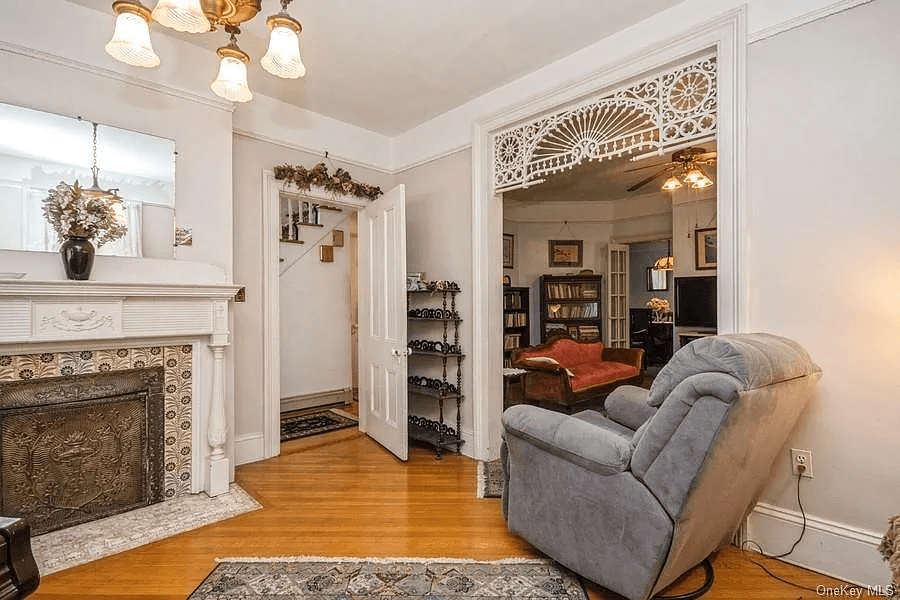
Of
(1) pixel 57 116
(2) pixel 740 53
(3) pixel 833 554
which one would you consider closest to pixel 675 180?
(2) pixel 740 53

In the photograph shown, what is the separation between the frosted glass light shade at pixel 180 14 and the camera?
151 cm

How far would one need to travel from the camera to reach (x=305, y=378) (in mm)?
5332

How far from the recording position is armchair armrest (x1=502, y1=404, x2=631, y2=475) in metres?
1.73

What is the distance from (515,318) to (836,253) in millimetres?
5375

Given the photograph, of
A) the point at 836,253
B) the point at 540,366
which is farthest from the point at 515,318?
the point at 836,253

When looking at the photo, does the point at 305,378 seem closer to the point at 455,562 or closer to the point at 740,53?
the point at 455,562

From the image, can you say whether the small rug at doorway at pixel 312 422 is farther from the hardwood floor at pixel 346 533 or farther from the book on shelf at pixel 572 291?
the book on shelf at pixel 572 291

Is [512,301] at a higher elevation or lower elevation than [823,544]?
higher

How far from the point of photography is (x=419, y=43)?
287cm

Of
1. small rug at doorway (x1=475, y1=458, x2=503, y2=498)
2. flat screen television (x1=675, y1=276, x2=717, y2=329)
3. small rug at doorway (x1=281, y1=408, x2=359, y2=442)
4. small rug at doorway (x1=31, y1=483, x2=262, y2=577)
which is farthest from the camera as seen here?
flat screen television (x1=675, y1=276, x2=717, y2=329)

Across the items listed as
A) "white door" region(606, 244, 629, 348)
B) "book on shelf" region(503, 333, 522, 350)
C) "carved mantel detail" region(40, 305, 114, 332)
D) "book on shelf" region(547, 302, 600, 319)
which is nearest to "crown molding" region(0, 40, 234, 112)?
"carved mantel detail" region(40, 305, 114, 332)

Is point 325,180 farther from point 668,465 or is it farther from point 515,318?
point 515,318

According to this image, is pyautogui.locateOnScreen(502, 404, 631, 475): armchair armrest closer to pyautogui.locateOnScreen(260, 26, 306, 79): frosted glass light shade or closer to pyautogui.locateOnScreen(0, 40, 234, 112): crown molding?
pyautogui.locateOnScreen(260, 26, 306, 79): frosted glass light shade

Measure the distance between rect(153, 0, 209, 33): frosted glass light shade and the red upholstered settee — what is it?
14.1ft
